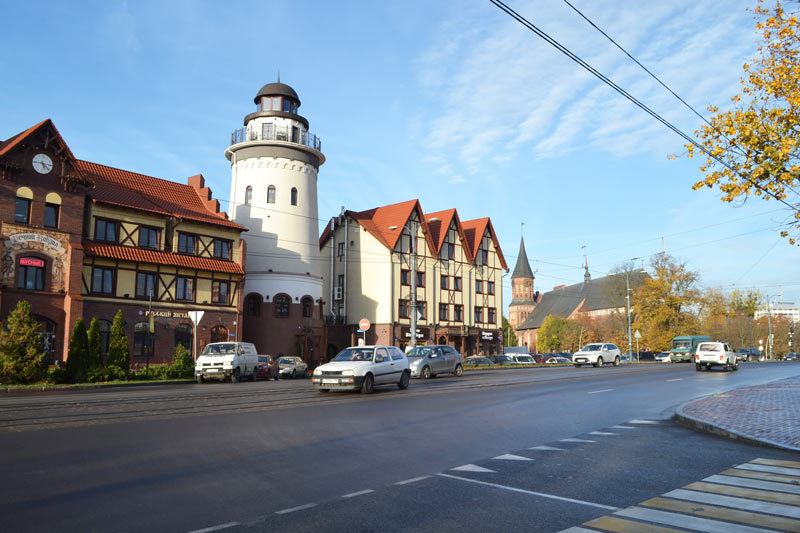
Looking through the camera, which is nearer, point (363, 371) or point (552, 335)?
point (363, 371)

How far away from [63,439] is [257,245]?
35464 millimetres

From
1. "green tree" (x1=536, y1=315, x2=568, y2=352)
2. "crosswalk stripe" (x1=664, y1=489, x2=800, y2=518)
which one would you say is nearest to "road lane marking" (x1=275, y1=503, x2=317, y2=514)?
"crosswalk stripe" (x1=664, y1=489, x2=800, y2=518)

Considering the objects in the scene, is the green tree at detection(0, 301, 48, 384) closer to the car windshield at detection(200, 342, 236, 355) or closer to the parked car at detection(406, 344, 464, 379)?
the car windshield at detection(200, 342, 236, 355)

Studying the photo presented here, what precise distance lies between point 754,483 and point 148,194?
39.3 metres

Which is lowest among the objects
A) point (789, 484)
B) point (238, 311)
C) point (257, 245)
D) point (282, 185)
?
point (789, 484)

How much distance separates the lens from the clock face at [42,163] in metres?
31.8

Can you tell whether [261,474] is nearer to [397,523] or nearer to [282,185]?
[397,523]

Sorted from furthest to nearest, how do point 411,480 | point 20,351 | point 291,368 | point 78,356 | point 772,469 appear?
point 291,368 < point 78,356 < point 20,351 < point 772,469 < point 411,480

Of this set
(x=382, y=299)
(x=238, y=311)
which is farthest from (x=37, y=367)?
(x=382, y=299)

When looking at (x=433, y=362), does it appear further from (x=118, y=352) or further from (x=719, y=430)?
(x=719, y=430)

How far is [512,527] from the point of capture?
215 inches


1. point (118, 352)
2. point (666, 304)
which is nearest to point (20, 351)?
point (118, 352)

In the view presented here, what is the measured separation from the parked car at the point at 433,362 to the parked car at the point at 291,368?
712cm

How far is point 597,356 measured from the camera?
4556 centimetres
